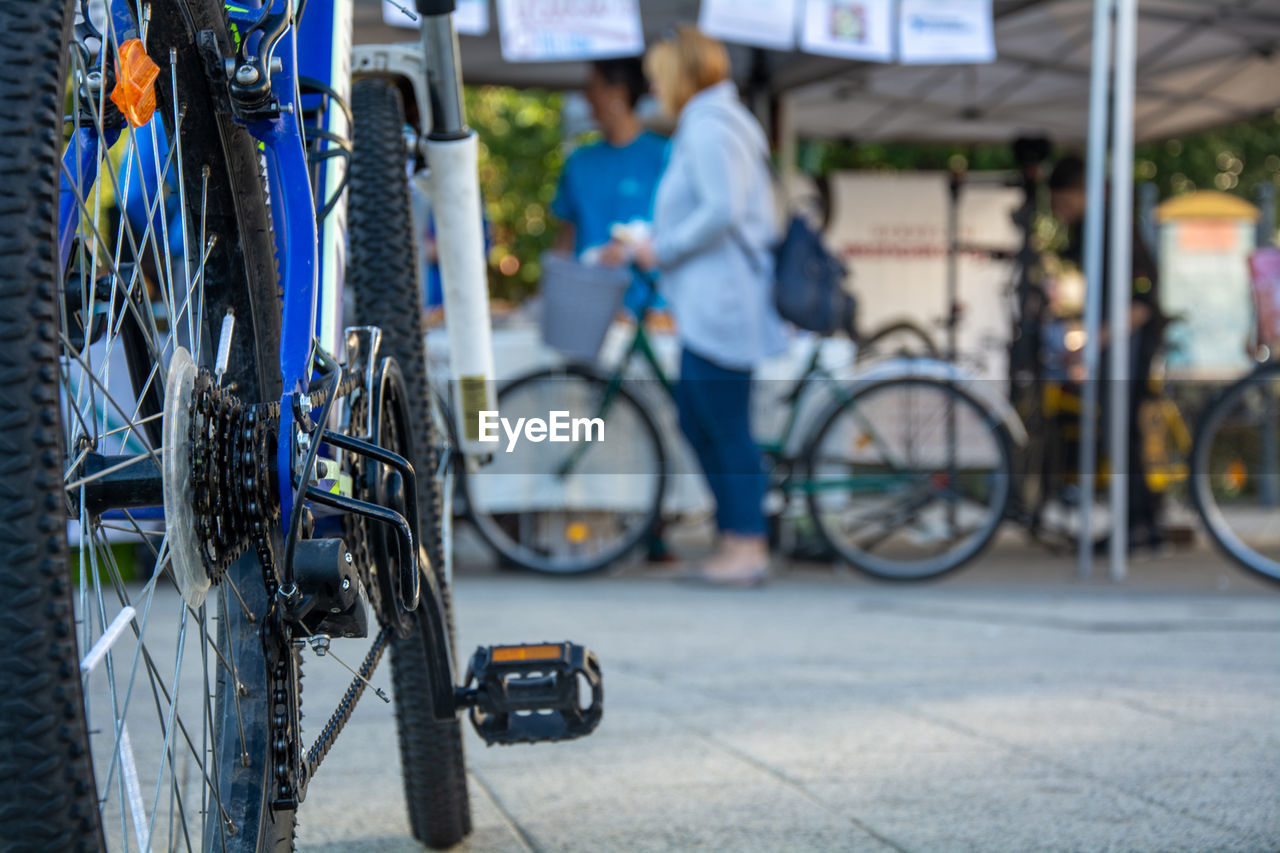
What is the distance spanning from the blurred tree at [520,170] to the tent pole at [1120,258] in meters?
9.53

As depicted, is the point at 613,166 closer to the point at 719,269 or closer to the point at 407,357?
the point at 719,269

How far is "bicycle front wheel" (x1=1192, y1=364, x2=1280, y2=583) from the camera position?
5.51 meters

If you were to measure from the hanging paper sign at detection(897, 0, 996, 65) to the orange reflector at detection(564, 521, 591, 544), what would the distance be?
2540 millimetres

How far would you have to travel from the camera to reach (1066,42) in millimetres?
7836

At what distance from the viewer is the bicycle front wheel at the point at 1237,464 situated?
18.1ft

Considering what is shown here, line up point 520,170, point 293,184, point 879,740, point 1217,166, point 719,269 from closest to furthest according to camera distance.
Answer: point 293,184 → point 879,740 → point 719,269 → point 1217,166 → point 520,170

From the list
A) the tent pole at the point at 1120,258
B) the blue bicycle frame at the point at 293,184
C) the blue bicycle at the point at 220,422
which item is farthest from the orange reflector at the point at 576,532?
the blue bicycle frame at the point at 293,184

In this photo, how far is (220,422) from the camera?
1.24 meters

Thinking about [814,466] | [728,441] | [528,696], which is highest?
[528,696]

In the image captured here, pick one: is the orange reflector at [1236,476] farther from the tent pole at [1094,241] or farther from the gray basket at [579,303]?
the gray basket at [579,303]

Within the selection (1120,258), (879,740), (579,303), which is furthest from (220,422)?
(1120,258)

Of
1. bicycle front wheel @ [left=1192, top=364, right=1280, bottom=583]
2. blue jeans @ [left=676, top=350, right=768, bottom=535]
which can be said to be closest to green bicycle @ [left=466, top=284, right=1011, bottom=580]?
blue jeans @ [left=676, top=350, right=768, bottom=535]

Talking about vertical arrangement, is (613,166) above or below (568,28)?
below

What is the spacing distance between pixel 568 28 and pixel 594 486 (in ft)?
6.31
